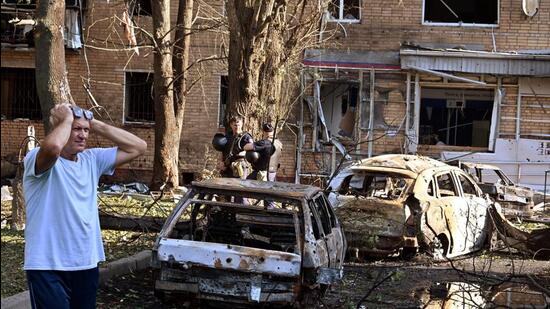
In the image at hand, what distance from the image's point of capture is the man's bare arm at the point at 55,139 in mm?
A: 3988

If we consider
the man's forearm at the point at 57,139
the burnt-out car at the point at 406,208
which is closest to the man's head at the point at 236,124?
the burnt-out car at the point at 406,208

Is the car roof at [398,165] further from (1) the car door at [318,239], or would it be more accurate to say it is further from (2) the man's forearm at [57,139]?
(2) the man's forearm at [57,139]

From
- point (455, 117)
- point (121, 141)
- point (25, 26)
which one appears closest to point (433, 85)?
point (455, 117)

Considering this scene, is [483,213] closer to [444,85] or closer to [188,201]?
[188,201]

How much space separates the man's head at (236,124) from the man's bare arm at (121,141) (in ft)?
20.5

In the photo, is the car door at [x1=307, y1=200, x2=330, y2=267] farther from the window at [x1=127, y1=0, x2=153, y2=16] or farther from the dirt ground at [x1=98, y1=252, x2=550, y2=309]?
the window at [x1=127, y1=0, x2=153, y2=16]

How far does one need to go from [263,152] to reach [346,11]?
35.0 ft

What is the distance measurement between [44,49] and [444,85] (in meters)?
12.3

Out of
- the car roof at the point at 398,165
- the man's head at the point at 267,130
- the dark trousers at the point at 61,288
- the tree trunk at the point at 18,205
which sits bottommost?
the tree trunk at the point at 18,205

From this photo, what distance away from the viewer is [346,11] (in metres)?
20.4

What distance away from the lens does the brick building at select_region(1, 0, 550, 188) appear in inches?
770

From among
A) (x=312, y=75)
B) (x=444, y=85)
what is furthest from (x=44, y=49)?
(x=444, y=85)

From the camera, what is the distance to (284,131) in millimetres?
20375

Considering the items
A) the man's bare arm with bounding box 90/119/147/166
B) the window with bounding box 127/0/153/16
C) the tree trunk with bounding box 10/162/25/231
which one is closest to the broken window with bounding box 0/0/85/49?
the window with bounding box 127/0/153/16
